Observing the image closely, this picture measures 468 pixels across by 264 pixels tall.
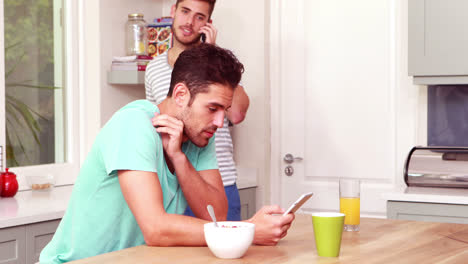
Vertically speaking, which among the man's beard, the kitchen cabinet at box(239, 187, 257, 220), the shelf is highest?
the shelf

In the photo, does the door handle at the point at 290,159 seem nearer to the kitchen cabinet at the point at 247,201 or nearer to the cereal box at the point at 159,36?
the kitchen cabinet at the point at 247,201

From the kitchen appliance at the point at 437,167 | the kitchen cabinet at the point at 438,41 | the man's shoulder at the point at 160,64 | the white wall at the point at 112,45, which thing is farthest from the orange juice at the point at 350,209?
the white wall at the point at 112,45

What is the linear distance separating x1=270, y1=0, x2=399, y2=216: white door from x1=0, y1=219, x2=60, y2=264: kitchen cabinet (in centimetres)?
170

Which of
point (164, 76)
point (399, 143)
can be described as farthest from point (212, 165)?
point (399, 143)

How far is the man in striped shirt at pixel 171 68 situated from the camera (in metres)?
2.83

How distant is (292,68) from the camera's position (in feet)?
12.8

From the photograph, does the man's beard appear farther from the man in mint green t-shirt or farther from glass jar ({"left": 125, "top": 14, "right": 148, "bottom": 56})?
glass jar ({"left": 125, "top": 14, "right": 148, "bottom": 56})

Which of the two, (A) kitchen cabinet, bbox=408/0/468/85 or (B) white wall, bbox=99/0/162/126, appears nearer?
(A) kitchen cabinet, bbox=408/0/468/85

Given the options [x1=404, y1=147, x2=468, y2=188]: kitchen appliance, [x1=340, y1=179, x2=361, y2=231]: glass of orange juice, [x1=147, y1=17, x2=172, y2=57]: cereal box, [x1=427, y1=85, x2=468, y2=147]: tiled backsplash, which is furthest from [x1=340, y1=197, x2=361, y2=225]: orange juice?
[x1=147, y1=17, x2=172, y2=57]: cereal box

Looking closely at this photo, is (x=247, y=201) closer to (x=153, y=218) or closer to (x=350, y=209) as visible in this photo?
(x=350, y=209)

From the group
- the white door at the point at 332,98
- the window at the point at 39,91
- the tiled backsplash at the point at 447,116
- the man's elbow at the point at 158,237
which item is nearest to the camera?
the man's elbow at the point at 158,237

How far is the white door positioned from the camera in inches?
144

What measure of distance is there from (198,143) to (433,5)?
6.13ft

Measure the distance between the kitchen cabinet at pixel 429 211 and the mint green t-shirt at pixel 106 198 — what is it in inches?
63.0
